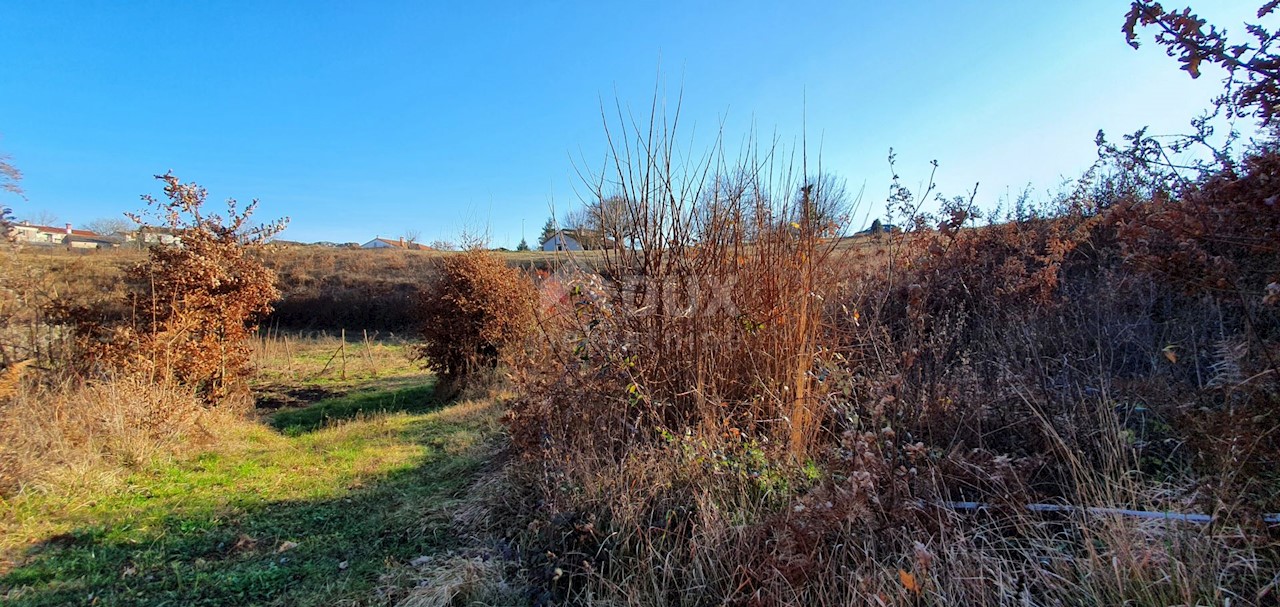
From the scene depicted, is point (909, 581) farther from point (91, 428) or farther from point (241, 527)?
point (91, 428)

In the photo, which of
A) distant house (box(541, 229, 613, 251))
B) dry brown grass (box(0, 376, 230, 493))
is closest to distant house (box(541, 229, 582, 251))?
distant house (box(541, 229, 613, 251))

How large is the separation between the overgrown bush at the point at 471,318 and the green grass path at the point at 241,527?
11.9ft

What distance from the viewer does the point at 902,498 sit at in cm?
192

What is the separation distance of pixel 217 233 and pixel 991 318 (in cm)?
942

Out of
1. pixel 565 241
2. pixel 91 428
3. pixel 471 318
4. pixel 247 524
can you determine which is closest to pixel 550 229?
pixel 565 241

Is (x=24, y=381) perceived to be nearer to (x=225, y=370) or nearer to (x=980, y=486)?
(x=225, y=370)

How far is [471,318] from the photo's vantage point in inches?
347

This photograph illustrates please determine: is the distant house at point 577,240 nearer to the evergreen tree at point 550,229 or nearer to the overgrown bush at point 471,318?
the evergreen tree at point 550,229

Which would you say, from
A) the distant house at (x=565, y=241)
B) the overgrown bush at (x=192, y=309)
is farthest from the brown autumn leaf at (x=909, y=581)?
the overgrown bush at (x=192, y=309)

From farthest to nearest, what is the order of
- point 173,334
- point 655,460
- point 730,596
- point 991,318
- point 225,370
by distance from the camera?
point 225,370 → point 173,334 → point 991,318 → point 655,460 → point 730,596

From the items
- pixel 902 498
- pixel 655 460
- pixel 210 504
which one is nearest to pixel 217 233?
pixel 210 504

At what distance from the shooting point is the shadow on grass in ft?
23.2

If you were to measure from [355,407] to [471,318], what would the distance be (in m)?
2.32

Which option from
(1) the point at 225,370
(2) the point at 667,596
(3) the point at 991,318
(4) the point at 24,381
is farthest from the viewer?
(1) the point at 225,370
